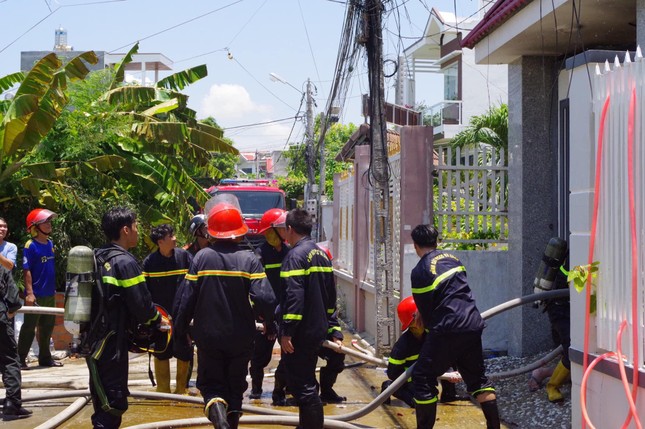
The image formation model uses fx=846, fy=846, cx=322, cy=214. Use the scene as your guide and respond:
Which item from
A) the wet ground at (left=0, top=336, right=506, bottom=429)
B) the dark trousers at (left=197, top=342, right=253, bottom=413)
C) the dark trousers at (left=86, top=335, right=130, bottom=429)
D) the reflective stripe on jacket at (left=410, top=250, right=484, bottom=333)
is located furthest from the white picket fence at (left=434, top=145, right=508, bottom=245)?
the dark trousers at (left=86, top=335, right=130, bottom=429)

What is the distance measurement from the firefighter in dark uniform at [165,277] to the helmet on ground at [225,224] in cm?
229

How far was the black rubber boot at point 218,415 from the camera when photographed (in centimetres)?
589

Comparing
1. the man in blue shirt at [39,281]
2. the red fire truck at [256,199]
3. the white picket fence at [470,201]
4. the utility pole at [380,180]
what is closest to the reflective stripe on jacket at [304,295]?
the utility pole at [380,180]

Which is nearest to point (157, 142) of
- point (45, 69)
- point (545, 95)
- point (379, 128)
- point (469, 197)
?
point (45, 69)

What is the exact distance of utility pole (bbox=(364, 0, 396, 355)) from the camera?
10.4m

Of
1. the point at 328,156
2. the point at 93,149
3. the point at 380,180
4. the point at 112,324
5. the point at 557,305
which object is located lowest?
the point at 557,305

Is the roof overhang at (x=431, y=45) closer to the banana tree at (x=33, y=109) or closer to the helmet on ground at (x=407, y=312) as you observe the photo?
the banana tree at (x=33, y=109)

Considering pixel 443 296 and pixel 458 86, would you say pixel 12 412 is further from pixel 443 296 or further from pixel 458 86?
pixel 458 86

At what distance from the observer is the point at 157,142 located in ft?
46.4

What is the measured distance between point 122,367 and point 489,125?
11286 mm

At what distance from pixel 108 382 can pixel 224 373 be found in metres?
0.83

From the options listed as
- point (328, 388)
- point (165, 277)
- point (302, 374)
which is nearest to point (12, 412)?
point (165, 277)

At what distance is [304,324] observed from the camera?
649 cm

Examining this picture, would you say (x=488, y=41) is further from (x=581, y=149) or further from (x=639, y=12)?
(x=581, y=149)
